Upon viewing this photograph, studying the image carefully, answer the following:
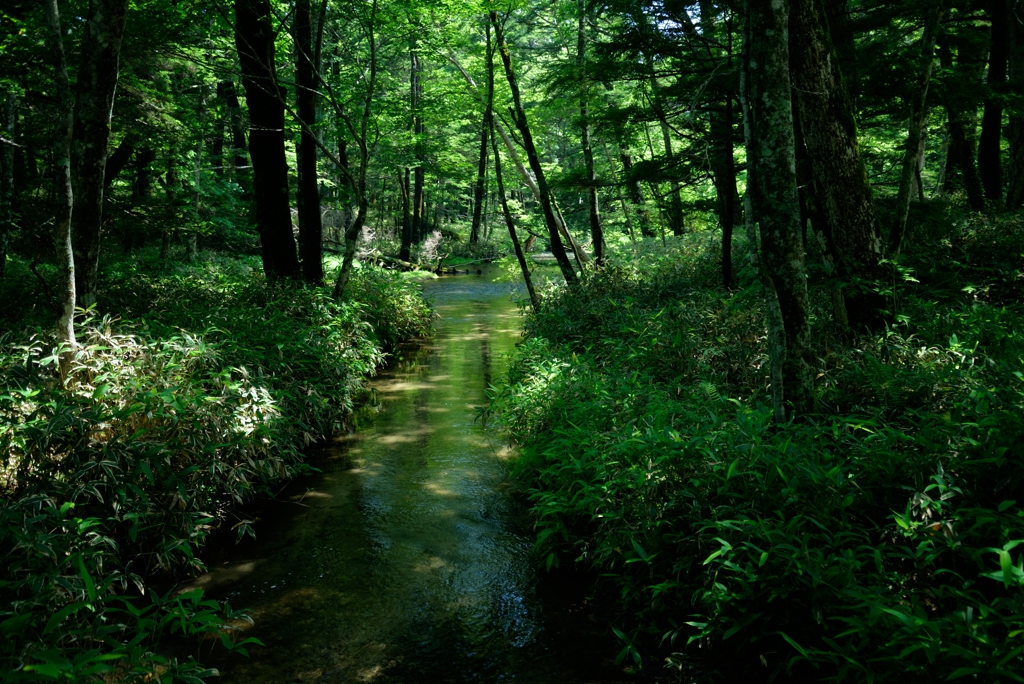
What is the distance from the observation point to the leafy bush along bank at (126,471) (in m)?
3.09

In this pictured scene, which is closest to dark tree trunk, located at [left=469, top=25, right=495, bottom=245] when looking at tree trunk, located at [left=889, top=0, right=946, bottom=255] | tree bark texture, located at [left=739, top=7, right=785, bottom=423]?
tree trunk, located at [left=889, top=0, right=946, bottom=255]

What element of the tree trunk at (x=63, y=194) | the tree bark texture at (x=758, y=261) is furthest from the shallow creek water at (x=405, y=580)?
the tree trunk at (x=63, y=194)

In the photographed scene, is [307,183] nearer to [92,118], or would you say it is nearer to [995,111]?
[92,118]

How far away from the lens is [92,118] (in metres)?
5.69

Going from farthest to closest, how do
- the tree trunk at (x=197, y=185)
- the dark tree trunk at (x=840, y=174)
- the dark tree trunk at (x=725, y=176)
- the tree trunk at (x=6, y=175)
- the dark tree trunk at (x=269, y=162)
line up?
the tree trunk at (x=197, y=185)
the dark tree trunk at (x=269, y=162)
the tree trunk at (x=6, y=175)
the dark tree trunk at (x=725, y=176)
the dark tree trunk at (x=840, y=174)

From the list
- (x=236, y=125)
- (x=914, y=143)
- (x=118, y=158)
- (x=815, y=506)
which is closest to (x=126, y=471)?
(x=815, y=506)

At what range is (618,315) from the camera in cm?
875

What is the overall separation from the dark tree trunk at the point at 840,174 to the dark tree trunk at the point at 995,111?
250 inches

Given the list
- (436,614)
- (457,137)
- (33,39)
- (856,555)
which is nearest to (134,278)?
(33,39)

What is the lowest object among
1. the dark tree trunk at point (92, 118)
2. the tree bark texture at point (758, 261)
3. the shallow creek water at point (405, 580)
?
the shallow creek water at point (405, 580)

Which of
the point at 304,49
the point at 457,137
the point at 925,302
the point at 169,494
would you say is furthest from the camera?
the point at 457,137

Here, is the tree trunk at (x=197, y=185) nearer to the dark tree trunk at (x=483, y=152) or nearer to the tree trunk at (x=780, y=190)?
the dark tree trunk at (x=483, y=152)

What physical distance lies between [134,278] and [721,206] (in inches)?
402

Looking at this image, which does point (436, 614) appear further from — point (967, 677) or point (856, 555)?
point (967, 677)
